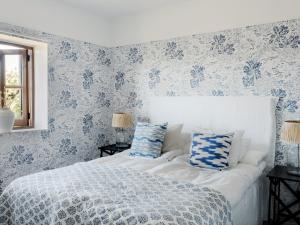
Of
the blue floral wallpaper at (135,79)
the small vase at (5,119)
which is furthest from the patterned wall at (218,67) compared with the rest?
the small vase at (5,119)

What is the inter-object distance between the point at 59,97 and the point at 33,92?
293 mm

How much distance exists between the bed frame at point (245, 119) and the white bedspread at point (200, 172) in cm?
15

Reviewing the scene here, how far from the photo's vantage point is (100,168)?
224 cm

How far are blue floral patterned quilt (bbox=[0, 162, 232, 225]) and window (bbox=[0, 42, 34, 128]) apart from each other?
1300 millimetres

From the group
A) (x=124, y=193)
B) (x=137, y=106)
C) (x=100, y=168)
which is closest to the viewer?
(x=124, y=193)

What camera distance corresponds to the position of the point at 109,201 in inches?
61.9

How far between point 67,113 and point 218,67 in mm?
1907

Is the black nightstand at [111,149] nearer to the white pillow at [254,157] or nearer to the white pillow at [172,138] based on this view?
the white pillow at [172,138]

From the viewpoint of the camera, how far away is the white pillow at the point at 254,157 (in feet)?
7.97

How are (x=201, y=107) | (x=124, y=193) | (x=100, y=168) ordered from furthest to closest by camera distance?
(x=201, y=107) → (x=100, y=168) → (x=124, y=193)

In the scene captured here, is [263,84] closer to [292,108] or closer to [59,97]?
[292,108]

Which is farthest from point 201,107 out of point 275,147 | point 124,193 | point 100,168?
point 124,193

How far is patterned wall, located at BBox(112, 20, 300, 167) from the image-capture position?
256cm

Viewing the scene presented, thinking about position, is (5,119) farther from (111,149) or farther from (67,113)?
(111,149)
